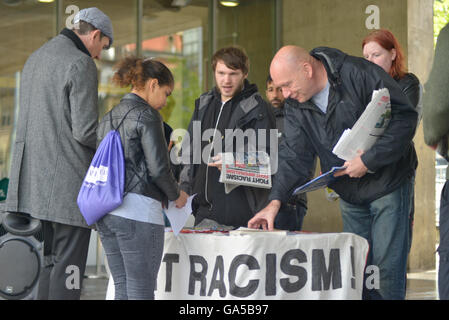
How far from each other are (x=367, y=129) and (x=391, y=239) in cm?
60

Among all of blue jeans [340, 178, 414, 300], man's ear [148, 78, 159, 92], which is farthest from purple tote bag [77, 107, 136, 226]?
blue jeans [340, 178, 414, 300]

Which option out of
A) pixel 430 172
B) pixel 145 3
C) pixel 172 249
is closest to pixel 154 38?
pixel 145 3

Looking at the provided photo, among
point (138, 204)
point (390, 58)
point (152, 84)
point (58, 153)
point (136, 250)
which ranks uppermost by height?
point (390, 58)

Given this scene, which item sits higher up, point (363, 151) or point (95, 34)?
point (95, 34)

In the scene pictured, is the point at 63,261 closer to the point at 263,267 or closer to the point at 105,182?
the point at 105,182

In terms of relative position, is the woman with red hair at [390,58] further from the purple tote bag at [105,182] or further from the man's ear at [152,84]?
the purple tote bag at [105,182]

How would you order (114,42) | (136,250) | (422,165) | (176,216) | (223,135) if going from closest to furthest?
1. (136,250)
2. (176,216)
3. (223,135)
4. (422,165)
5. (114,42)

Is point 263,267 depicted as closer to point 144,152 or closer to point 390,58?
point 144,152

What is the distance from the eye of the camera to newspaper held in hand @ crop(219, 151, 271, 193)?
14.6 ft

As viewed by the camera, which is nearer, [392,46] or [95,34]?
[95,34]

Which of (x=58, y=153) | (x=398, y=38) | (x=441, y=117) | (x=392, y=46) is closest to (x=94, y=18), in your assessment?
(x=58, y=153)

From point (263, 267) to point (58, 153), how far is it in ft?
4.69

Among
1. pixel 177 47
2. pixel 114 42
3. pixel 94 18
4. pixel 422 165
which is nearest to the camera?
pixel 94 18

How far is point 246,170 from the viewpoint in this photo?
4.52 meters
